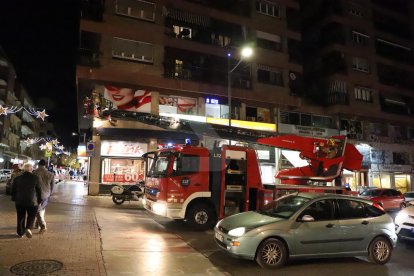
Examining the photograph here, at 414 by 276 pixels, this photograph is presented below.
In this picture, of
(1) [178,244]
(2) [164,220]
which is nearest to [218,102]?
(2) [164,220]

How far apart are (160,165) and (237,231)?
218 inches

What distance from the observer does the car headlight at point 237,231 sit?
7.57 m

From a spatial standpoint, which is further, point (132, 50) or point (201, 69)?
point (201, 69)

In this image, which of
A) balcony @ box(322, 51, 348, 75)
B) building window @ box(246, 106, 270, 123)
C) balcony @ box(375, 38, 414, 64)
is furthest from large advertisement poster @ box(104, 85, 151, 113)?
balcony @ box(375, 38, 414, 64)

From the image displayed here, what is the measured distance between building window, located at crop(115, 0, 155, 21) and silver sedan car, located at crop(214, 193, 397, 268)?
2011cm

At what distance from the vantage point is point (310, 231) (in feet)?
25.8

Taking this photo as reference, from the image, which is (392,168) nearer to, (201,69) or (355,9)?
(355,9)

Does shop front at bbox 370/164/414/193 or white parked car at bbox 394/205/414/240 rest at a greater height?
shop front at bbox 370/164/414/193

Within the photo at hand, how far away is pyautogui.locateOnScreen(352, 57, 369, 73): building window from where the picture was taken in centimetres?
3581

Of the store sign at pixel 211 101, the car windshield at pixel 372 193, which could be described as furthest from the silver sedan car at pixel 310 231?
the store sign at pixel 211 101

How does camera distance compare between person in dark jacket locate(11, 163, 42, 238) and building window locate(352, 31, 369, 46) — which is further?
building window locate(352, 31, 369, 46)

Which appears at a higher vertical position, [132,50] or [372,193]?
[132,50]

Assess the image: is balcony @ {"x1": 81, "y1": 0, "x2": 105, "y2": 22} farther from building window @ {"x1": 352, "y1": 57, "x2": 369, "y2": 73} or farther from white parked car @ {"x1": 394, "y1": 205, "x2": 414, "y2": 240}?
building window @ {"x1": 352, "y1": 57, "x2": 369, "y2": 73}

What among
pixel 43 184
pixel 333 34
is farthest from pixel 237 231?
pixel 333 34
